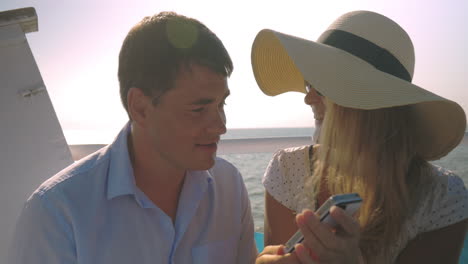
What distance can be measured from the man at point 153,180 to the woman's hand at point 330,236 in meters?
0.59

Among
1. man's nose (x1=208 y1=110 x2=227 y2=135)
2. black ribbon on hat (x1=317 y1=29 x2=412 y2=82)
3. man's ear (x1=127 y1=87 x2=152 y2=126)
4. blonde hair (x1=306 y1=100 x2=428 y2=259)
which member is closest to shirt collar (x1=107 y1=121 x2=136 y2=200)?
man's ear (x1=127 y1=87 x2=152 y2=126)

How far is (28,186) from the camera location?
2.26 meters

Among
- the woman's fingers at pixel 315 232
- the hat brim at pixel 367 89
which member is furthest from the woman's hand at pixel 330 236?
the hat brim at pixel 367 89

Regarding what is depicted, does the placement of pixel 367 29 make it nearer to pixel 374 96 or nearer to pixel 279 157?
pixel 374 96

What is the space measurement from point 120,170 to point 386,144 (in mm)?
1081

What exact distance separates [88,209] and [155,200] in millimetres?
306

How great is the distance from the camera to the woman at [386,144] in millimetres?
1202

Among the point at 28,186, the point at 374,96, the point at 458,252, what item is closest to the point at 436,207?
the point at 458,252

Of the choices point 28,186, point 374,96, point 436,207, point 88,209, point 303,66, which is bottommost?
point 28,186

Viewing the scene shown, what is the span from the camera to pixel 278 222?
5.31 feet

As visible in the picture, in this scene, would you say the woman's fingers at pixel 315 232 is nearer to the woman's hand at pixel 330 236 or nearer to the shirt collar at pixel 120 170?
the woman's hand at pixel 330 236

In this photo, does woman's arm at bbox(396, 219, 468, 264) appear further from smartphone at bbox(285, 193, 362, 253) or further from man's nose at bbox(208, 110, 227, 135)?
man's nose at bbox(208, 110, 227, 135)

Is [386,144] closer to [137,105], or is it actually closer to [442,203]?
[442,203]

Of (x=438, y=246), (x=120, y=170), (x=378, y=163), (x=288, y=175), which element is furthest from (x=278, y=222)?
(x=120, y=170)
